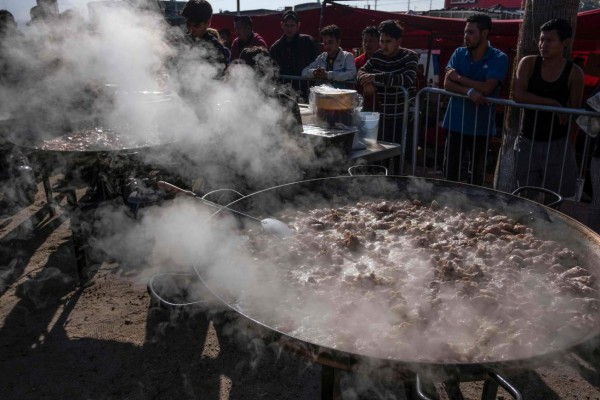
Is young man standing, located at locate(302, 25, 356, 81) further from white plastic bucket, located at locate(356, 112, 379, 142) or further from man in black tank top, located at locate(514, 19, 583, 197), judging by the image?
man in black tank top, located at locate(514, 19, 583, 197)

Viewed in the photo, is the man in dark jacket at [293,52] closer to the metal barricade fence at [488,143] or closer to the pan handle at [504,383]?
the metal barricade fence at [488,143]

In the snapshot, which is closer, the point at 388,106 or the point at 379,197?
the point at 379,197

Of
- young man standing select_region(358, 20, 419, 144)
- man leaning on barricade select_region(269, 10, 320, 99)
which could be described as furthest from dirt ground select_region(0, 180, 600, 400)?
man leaning on barricade select_region(269, 10, 320, 99)

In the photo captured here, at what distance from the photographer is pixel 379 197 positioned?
348 centimetres

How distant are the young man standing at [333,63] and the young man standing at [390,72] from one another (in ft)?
1.50

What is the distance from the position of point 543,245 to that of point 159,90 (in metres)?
4.40

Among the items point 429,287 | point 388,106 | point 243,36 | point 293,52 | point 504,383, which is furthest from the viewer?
point 243,36

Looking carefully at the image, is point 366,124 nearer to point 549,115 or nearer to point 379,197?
point 379,197

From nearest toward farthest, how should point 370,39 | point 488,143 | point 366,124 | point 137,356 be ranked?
1. point 137,356
2. point 366,124
3. point 488,143
4. point 370,39

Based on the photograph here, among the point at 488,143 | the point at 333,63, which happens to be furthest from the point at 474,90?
the point at 333,63

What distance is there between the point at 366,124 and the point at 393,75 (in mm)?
1552

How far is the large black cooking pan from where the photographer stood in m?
1.68

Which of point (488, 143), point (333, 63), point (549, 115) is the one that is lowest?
point (488, 143)

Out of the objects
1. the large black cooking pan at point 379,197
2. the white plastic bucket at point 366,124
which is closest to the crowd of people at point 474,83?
the white plastic bucket at point 366,124
